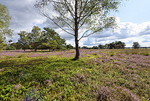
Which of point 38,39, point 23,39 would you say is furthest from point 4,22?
point 23,39

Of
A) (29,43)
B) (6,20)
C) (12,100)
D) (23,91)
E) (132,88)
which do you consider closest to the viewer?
(12,100)

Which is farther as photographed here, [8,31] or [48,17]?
[8,31]

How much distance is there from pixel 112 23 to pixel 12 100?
14146 mm

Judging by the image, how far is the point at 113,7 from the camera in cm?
1091

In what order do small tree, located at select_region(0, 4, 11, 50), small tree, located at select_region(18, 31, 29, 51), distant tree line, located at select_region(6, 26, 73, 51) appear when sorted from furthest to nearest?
small tree, located at select_region(18, 31, 29, 51), distant tree line, located at select_region(6, 26, 73, 51), small tree, located at select_region(0, 4, 11, 50)

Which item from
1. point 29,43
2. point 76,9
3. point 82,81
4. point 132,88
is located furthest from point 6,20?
point 29,43

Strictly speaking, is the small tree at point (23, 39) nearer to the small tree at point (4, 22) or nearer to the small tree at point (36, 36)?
the small tree at point (36, 36)

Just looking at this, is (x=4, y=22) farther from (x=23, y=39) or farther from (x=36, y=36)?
(x=23, y=39)

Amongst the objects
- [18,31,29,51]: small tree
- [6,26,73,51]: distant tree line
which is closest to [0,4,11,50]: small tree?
[6,26,73,51]: distant tree line

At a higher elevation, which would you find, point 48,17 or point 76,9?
point 76,9

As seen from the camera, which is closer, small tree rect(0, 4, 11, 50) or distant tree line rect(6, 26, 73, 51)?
small tree rect(0, 4, 11, 50)

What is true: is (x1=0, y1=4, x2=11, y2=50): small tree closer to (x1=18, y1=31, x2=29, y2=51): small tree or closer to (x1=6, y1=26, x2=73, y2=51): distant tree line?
(x1=6, y1=26, x2=73, y2=51): distant tree line

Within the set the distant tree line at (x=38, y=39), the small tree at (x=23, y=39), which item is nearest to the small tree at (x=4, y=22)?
the distant tree line at (x=38, y=39)

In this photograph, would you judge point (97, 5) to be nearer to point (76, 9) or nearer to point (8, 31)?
point (76, 9)
